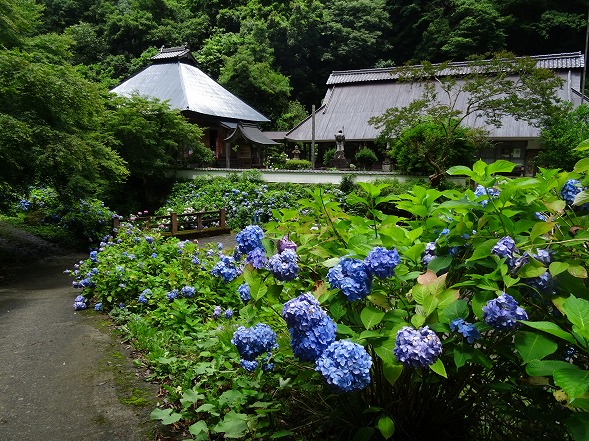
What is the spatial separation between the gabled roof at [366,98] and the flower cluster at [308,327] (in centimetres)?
2210

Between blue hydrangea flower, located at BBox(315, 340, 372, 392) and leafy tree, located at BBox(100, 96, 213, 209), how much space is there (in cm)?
1510

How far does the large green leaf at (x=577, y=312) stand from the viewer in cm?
114

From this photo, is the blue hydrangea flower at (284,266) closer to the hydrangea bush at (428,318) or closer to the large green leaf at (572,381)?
the hydrangea bush at (428,318)

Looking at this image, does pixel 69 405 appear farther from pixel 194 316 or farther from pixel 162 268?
pixel 162 268

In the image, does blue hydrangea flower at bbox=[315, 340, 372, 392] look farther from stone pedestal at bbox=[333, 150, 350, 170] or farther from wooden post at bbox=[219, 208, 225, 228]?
stone pedestal at bbox=[333, 150, 350, 170]

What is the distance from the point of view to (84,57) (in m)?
37.6

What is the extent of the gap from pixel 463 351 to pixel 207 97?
995 inches

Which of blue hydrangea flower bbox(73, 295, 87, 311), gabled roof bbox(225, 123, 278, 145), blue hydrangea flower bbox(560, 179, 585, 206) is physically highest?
gabled roof bbox(225, 123, 278, 145)

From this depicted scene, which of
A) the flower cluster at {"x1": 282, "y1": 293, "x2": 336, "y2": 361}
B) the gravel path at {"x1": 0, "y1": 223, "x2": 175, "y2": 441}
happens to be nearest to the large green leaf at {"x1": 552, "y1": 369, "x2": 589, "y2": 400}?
the flower cluster at {"x1": 282, "y1": 293, "x2": 336, "y2": 361}

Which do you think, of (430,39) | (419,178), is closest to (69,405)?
(419,178)

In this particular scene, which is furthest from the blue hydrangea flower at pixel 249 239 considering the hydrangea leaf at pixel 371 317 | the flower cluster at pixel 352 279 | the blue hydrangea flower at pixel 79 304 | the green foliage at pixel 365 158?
the green foliage at pixel 365 158

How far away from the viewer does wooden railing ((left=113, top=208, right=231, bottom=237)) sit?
1190 centimetres

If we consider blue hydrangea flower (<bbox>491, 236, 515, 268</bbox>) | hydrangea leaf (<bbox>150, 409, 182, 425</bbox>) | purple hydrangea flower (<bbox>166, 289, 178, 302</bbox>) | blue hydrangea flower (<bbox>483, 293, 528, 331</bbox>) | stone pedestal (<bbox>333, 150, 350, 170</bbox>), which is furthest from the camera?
stone pedestal (<bbox>333, 150, 350, 170</bbox>)

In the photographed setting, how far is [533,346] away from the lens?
1280 mm
